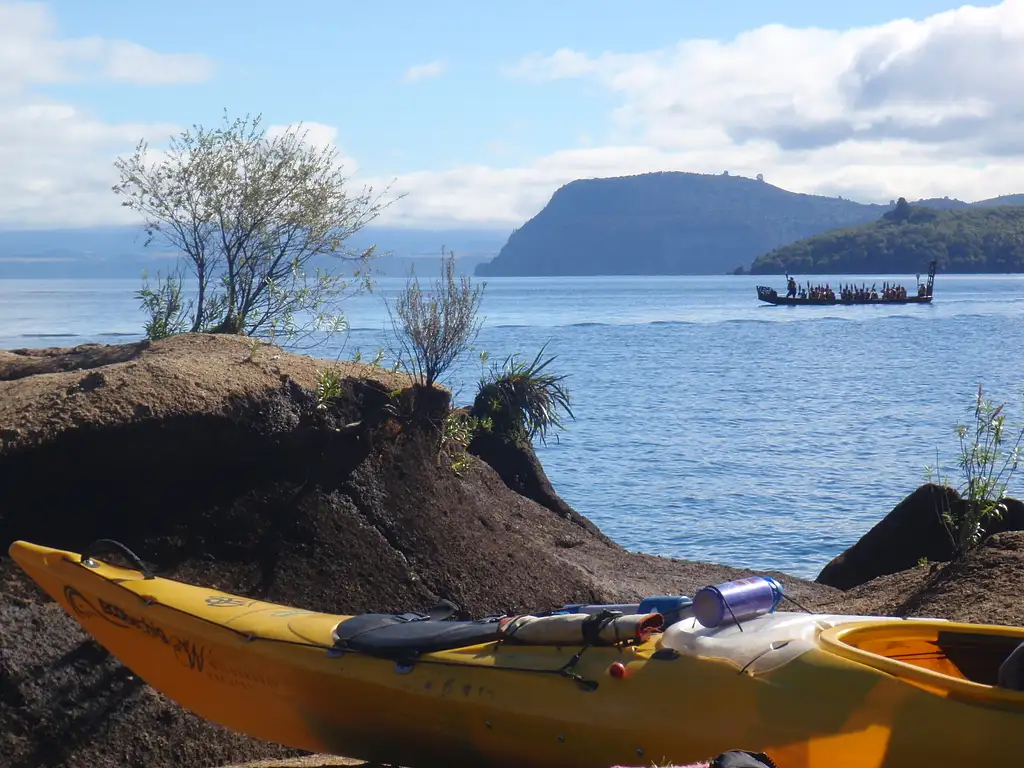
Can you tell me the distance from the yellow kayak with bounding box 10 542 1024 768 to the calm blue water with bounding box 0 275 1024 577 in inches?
269

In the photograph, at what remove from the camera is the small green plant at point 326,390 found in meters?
9.29

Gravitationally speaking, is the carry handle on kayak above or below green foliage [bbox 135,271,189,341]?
below

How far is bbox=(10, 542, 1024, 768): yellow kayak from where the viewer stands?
4629 millimetres

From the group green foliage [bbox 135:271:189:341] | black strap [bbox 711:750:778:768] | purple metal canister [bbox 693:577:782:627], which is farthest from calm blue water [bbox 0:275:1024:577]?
black strap [bbox 711:750:778:768]

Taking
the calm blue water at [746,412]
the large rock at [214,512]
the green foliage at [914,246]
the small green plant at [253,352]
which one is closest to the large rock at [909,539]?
the large rock at [214,512]

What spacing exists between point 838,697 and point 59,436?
18.1ft

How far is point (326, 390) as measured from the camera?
30.5 feet

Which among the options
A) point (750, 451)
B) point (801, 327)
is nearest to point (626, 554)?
point (750, 451)

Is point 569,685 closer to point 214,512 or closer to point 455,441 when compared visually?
point 214,512

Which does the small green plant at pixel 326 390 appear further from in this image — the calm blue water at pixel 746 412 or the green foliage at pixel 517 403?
the green foliage at pixel 517 403

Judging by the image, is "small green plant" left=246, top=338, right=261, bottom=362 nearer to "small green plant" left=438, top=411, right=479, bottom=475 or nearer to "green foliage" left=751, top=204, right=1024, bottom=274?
"small green plant" left=438, top=411, right=479, bottom=475

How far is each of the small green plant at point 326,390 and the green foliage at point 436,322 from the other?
1381 millimetres

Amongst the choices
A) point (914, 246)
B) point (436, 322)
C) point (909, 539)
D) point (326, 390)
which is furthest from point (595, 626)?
point (914, 246)

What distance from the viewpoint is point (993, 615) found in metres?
7.27
